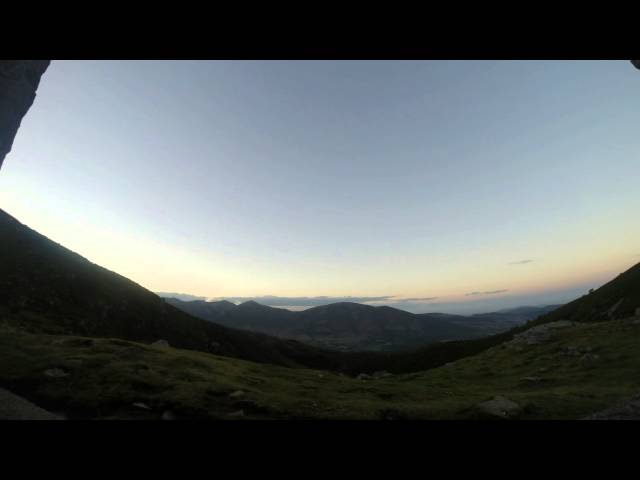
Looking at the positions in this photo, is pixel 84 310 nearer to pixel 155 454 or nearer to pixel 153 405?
pixel 153 405

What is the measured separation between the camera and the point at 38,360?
2959 centimetres

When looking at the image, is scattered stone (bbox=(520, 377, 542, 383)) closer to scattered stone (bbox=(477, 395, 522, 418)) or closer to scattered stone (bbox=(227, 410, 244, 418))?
scattered stone (bbox=(477, 395, 522, 418))

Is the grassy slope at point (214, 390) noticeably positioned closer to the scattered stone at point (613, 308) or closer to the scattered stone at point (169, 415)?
the scattered stone at point (169, 415)

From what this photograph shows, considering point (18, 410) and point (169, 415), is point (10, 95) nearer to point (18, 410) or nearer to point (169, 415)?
point (18, 410)

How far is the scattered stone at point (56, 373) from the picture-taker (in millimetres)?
26681

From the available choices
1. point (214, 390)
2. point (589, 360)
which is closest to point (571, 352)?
point (589, 360)

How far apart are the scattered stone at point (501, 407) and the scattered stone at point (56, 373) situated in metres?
32.7

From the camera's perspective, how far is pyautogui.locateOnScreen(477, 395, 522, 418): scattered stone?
24500 mm

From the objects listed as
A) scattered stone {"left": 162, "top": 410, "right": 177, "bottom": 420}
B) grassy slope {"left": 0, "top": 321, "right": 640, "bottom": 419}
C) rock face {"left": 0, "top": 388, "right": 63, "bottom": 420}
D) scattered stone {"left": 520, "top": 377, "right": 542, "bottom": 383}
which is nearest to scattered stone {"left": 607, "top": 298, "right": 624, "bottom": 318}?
grassy slope {"left": 0, "top": 321, "right": 640, "bottom": 419}

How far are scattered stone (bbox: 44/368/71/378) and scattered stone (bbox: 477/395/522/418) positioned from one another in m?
32.7

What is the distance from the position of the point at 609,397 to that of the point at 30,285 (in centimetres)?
11954

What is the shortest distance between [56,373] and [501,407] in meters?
34.8

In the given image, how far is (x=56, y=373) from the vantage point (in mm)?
27156
